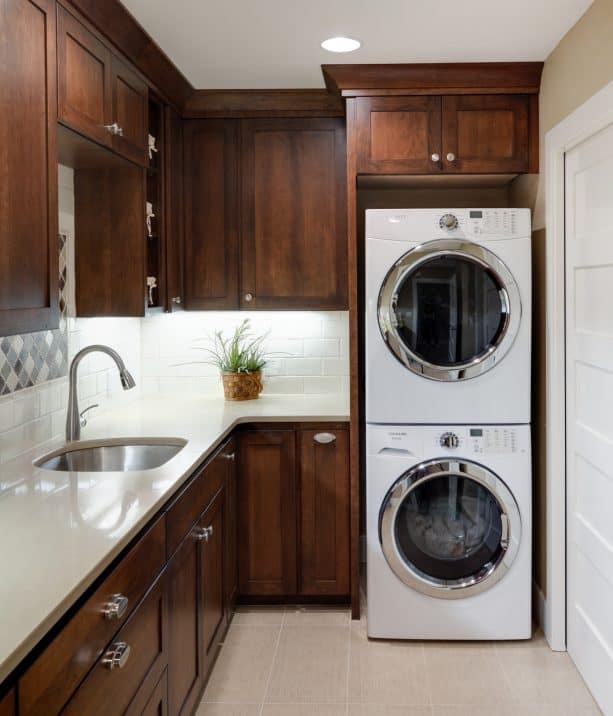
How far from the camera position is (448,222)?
111 inches

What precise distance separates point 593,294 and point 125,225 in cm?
178

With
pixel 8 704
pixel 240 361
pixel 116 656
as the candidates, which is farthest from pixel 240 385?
pixel 8 704

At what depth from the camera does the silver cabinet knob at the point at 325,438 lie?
311 centimetres

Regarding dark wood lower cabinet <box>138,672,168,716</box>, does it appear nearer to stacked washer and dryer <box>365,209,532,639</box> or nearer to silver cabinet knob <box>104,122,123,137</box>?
stacked washer and dryer <box>365,209,532,639</box>

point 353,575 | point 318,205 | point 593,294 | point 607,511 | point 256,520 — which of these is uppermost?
point 318,205

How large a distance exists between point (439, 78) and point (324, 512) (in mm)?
1893

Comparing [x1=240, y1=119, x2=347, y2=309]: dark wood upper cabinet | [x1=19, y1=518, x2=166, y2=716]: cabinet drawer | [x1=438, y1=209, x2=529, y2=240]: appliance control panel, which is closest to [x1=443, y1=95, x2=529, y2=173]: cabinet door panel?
[x1=438, y1=209, x2=529, y2=240]: appliance control panel

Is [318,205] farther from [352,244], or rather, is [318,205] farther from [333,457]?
[333,457]

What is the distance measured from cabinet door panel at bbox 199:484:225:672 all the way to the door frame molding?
51.5 inches

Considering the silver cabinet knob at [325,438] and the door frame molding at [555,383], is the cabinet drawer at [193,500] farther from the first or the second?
the door frame molding at [555,383]

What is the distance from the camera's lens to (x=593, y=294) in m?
2.52

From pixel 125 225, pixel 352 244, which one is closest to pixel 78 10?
pixel 125 225

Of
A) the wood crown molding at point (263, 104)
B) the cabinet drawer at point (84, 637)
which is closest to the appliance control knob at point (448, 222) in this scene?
the wood crown molding at point (263, 104)

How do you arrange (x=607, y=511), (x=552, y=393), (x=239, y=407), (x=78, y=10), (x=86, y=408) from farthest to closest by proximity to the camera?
1. (x=239, y=407)
2. (x=86, y=408)
3. (x=552, y=393)
4. (x=607, y=511)
5. (x=78, y=10)
